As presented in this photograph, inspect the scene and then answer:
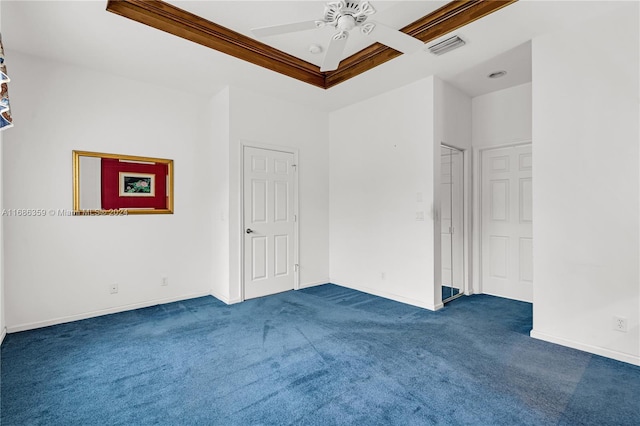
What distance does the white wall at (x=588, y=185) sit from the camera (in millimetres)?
2535

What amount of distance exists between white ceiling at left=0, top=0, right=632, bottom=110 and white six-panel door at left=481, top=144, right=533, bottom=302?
0.99 metres

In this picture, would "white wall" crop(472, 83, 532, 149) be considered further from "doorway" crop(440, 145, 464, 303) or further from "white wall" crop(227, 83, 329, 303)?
"white wall" crop(227, 83, 329, 303)

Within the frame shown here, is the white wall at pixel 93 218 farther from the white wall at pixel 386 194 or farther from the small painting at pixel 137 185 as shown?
the white wall at pixel 386 194

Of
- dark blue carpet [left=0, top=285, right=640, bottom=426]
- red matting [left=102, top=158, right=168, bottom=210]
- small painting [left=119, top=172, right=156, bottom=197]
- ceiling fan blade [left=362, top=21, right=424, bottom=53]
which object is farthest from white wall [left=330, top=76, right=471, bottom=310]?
small painting [left=119, top=172, right=156, bottom=197]

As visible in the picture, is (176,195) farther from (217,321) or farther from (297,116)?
(297,116)

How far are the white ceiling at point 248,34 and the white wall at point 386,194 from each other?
0.48 metres

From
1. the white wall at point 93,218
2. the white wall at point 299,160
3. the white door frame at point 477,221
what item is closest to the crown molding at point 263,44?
the white wall at point 299,160

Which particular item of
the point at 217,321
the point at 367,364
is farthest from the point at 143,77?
the point at 367,364

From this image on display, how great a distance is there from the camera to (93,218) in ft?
11.9

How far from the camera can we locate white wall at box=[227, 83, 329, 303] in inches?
164

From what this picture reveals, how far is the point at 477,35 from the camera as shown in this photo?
9.61 ft

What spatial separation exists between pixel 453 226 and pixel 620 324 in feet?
7.00

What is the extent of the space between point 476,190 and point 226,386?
13.0 feet

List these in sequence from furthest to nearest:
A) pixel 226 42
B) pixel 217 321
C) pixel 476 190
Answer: pixel 476 190 < pixel 217 321 < pixel 226 42
